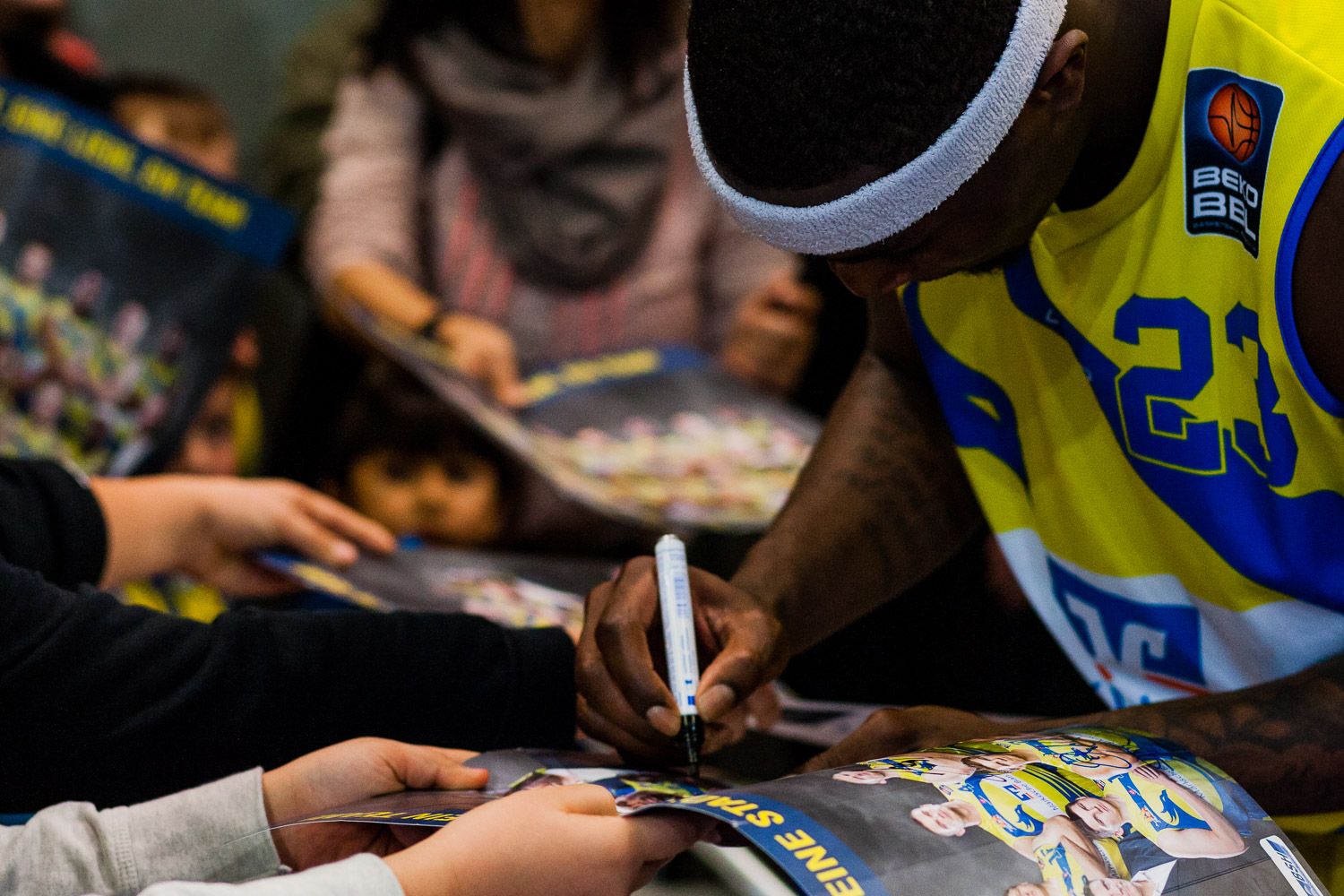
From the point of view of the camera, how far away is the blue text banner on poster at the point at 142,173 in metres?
1.27

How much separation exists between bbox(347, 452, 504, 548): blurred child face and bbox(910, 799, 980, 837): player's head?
→ 1035 mm

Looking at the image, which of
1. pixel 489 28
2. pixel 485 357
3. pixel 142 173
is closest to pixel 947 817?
pixel 485 357

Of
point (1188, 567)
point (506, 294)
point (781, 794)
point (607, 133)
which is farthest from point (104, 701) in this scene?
point (607, 133)

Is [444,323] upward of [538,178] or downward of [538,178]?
downward

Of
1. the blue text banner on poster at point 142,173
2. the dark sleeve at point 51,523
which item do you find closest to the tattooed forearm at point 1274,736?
the dark sleeve at point 51,523

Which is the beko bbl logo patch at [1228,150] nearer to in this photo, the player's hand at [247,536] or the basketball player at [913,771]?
the basketball player at [913,771]

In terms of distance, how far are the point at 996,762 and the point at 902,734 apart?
109 mm

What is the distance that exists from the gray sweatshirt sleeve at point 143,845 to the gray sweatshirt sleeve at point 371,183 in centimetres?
104

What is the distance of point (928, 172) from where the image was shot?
0.56 m

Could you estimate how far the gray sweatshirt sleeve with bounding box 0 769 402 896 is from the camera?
622 mm

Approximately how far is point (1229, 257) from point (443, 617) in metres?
0.51

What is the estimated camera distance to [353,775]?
0.68 m

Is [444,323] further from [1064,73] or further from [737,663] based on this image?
[1064,73]

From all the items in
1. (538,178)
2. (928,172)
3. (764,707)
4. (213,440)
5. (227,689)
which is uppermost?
(928,172)
